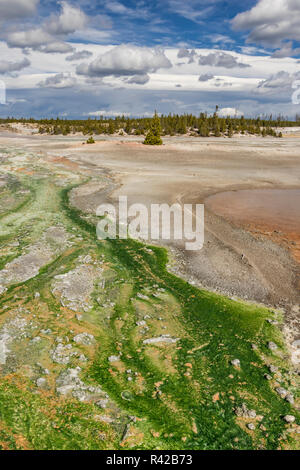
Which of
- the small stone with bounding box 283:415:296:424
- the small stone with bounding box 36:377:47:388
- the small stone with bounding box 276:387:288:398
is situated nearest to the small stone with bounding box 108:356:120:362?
the small stone with bounding box 36:377:47:388

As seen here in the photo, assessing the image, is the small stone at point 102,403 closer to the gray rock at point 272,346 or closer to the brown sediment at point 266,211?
the gray rock at point 272,346

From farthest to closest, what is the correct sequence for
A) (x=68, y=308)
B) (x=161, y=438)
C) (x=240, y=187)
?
(x=240, y=187) → (x=68, y=308) → (x=161, y=438)

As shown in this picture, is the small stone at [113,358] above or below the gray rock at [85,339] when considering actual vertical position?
below

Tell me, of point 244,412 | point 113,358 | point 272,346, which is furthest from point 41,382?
point 272,346

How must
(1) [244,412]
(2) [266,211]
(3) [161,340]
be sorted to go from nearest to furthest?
1. (1) [244,412]
2. (3) [161,340]
3. (2) [266,211]

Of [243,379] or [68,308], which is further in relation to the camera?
[68,308]

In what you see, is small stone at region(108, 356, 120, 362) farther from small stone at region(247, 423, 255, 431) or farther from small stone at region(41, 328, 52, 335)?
small stone at region(247, 423, 255, 431)

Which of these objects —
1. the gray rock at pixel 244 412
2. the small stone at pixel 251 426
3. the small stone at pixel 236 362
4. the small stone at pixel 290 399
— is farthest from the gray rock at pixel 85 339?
the small stone at pixel 290 399

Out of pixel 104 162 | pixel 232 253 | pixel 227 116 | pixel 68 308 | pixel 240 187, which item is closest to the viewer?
pixel 68 308

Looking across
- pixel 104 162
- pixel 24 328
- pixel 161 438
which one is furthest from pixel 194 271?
pixel 104 162

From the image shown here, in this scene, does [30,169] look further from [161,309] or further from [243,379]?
[243,379]

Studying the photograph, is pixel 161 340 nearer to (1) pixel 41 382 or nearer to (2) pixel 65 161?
(1) pixel 41 382
